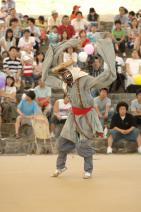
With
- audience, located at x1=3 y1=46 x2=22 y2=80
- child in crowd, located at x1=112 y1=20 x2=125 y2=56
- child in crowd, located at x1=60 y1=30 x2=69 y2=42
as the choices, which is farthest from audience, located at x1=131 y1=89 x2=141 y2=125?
child in crowd, located at x1=60 y1=30 x2=69 y2=42

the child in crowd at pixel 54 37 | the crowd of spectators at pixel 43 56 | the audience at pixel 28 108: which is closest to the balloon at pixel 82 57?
the crowd of spectators at pixel 43 56

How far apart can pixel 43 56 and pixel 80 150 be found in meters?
6.52

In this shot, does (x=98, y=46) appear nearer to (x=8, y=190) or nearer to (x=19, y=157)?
(x=8, y=190)

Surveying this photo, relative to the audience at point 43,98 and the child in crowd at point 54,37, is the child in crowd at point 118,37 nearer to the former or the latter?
the child in crowd at point 54,37

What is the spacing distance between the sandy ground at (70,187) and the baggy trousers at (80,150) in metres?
0.18

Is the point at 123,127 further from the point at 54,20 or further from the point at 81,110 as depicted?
the point at 54,20

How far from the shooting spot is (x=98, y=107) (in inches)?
560

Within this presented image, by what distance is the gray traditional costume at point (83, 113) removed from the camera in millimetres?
9773

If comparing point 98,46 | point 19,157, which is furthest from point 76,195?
point 19,157

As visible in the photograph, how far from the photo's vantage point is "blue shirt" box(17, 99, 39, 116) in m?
14.0

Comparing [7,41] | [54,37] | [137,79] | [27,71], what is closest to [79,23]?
[54,37]

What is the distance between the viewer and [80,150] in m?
9.89

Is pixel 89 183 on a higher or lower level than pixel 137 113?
lower

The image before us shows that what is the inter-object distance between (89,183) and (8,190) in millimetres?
1186
